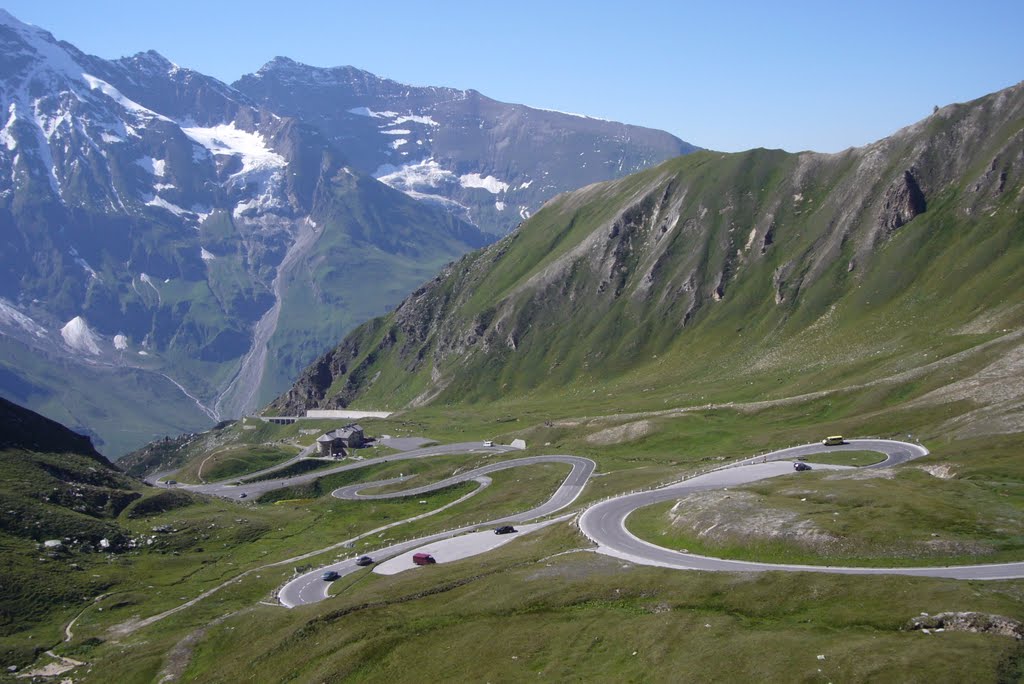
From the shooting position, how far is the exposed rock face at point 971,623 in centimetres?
5278

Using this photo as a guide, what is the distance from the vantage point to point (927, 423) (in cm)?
13062

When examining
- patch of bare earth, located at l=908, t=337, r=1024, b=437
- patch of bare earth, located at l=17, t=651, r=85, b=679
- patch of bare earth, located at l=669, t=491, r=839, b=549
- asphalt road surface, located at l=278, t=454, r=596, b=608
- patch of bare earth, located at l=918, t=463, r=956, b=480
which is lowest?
asphalt road surface, located at l=278, t=454, r=596, b=608

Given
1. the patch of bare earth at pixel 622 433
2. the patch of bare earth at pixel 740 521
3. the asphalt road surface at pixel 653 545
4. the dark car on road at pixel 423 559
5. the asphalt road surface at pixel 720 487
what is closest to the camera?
the asphalt road surface at pixel 720 487

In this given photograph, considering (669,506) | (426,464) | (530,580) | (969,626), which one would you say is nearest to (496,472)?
(426,464)

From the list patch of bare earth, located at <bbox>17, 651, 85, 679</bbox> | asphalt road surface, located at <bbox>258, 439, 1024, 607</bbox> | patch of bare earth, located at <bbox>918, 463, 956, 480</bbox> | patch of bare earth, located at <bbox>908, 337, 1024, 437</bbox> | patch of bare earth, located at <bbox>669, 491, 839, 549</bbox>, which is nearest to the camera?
asphalt road surface, located at <bbox>258, 439, 1024, 607</bbox>

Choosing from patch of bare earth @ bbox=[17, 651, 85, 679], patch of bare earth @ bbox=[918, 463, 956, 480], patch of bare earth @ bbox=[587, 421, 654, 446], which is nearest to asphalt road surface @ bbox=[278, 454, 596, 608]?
patch of bare earth @ bbox=[587, 421, 654, 446]

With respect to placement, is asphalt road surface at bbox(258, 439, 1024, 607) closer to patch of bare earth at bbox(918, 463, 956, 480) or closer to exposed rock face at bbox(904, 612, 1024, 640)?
patch of bare earth at bbox(918, 463, 956, 480)

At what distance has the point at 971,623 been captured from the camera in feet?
177

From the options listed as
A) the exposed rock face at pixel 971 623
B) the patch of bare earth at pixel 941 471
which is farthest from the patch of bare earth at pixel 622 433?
the exposed rock face at pixel 971 623

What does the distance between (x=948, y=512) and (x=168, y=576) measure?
100378 mm

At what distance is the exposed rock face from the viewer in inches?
2078

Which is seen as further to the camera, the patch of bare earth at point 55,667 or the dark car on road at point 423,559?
the dark car on road at point 423,559

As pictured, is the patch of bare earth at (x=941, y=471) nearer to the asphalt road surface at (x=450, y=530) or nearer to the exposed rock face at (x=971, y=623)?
the exposed rock face at (x=971, y=623)

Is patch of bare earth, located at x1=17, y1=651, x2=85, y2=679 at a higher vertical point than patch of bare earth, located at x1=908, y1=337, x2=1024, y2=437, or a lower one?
lower
